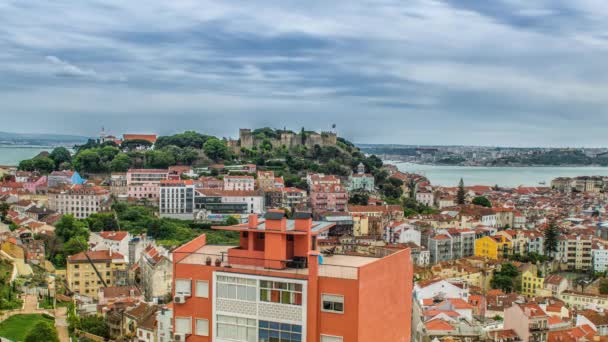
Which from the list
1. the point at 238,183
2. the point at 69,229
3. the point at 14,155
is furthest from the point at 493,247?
the point at 14,155

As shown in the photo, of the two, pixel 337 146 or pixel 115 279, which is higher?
pixel 337 146

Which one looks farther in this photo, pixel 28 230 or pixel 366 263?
pixel 28 230

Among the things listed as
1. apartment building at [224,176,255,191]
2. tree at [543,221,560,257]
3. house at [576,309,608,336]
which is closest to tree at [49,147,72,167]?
apartment building at [224,176,255,191]

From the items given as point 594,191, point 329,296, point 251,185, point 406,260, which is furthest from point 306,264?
point 594,191

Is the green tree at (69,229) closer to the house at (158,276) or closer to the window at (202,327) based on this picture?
the house at (158,276)

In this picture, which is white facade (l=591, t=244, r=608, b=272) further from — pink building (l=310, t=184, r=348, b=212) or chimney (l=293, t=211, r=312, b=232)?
chimney (l=293, t=211, r=312, b=232)

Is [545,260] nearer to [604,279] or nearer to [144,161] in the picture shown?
[604,279]
